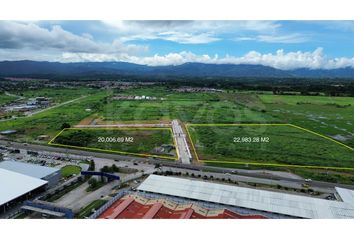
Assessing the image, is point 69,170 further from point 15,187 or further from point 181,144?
point 181,144

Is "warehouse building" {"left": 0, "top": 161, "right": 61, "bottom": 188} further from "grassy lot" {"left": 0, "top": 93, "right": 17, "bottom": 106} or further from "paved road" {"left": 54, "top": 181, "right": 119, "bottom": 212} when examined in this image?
"grassy lot" {"left": 0, "top": 93, "right": 17, "bottom": 106}

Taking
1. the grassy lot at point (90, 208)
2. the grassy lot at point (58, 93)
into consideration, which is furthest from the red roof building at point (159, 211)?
the grassy lot at point (58, 93)

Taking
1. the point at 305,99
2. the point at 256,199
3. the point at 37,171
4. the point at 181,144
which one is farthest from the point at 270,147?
the point at 305,99

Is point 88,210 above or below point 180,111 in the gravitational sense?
below

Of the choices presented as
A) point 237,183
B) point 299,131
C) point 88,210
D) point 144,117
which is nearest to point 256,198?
point 237,183

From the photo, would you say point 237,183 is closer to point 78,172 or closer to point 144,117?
point 78,172

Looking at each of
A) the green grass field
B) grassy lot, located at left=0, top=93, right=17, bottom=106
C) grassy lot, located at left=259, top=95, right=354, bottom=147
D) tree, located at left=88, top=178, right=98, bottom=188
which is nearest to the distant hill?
the green grass field
